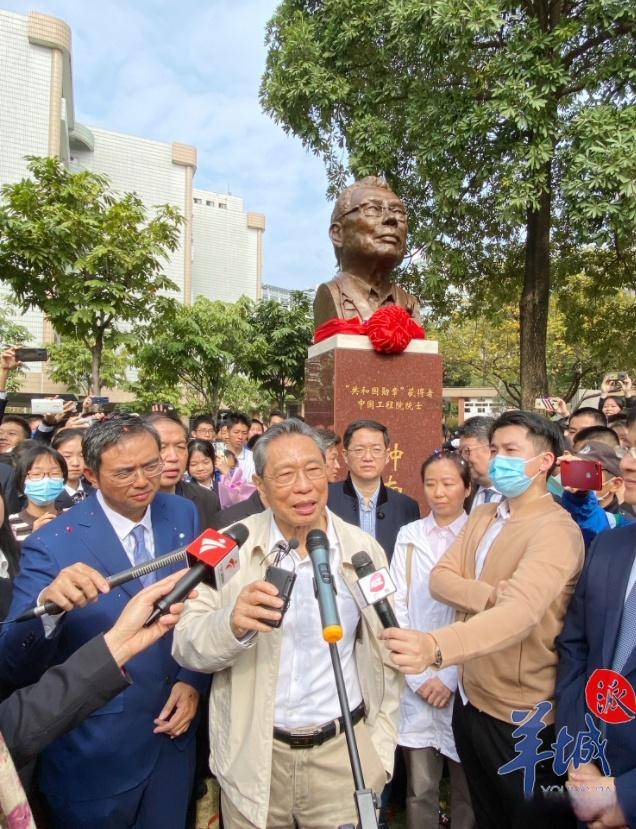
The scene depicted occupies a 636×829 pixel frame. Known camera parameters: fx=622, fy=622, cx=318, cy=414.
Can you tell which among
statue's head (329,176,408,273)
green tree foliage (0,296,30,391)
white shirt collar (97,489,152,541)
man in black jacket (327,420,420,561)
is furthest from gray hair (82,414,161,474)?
green tree foliage (0,296,30,391)

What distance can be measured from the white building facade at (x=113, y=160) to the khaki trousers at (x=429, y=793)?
1219cm

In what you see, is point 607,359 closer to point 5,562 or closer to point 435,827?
point 435,827

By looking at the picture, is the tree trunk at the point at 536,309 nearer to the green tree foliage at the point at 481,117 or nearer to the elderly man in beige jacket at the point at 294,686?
the green tree foliage at the point at 481,117

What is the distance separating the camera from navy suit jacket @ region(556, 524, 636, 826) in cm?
175

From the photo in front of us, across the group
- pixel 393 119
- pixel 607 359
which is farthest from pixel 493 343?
pixel 393 119

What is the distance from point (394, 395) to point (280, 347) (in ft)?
51.6

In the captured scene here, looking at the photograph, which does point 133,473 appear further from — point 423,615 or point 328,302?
point 328,302

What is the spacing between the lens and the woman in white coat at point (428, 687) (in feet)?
8.73

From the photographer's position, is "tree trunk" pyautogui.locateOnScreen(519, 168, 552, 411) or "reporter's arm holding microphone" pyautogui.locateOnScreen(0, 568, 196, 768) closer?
"reporter's arm holding microphone" pyautogui.locateOnScreen(0, 568, 196, 768)

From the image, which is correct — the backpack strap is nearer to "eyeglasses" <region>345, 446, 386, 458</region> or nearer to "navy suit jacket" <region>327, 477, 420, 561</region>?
"navy suit jacket" <region>327, 477, 420, 561</region>

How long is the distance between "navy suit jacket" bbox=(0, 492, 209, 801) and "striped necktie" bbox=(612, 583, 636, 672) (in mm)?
1341

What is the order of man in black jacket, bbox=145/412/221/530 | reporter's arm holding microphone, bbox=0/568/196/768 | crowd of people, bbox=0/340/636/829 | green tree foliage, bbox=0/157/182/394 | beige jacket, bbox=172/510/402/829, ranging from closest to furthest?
reporter's arm holding microphone, bbox=0/568/196/768 → crowd of people, bbox=0/340/636/829 → beige jacket, bbox=172/510/402/829 → man in black jacket, bbox=145/412/221/530 → green tree foliage, bbox=0/157/182/394

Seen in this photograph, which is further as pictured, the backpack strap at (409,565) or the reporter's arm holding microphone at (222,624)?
the backpack strap at (409,565)

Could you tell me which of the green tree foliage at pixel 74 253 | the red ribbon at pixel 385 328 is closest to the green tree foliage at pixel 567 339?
the red ribbon at pixel 385 328
